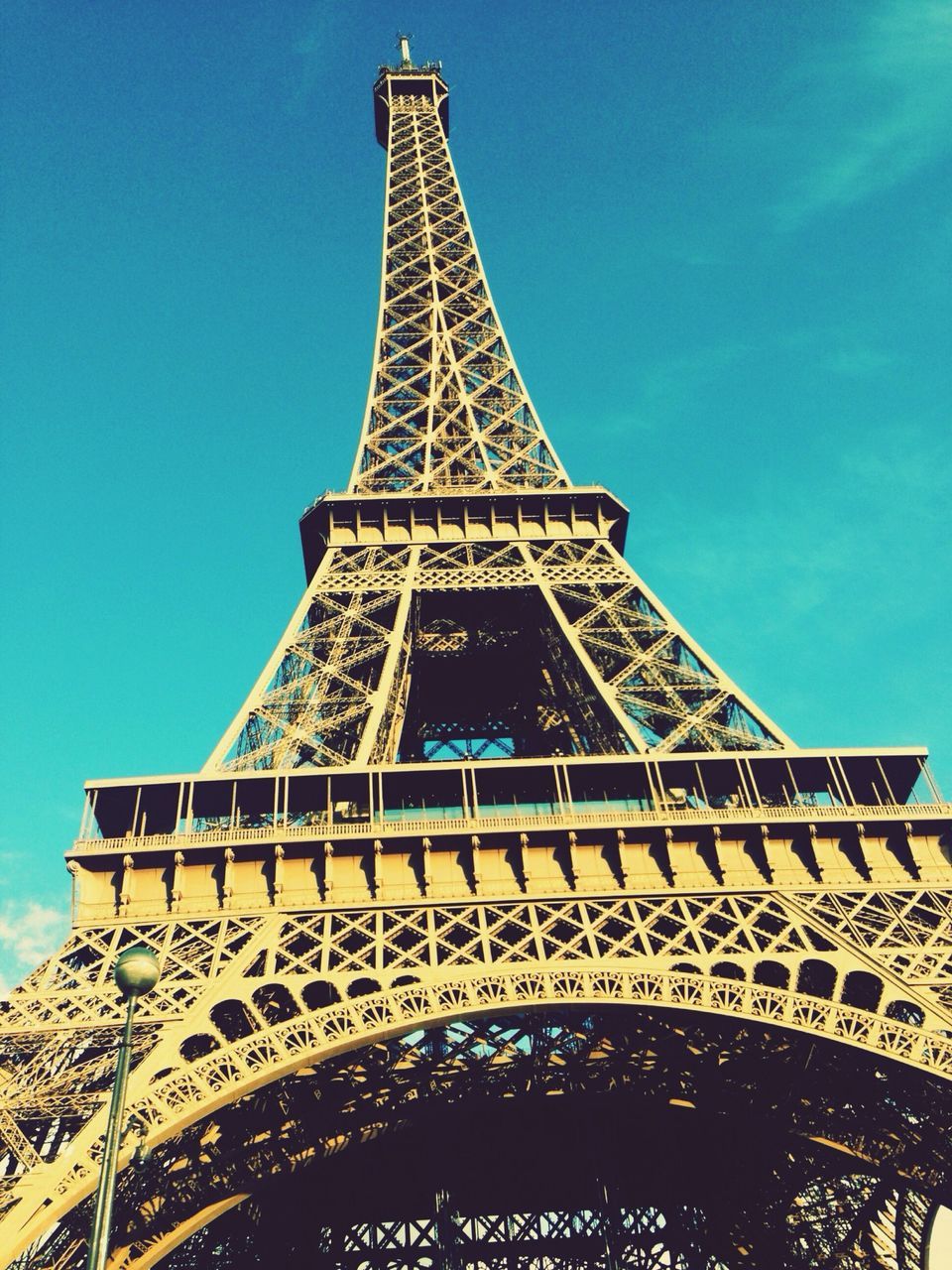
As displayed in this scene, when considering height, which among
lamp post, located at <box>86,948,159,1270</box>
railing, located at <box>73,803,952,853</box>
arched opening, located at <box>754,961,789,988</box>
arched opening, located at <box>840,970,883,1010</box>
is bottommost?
lamp post, located at <box>86,948,159,1270</box>

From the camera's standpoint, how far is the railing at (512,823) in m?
22.0

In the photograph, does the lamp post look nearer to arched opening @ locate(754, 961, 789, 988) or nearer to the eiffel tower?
the eiffel tower

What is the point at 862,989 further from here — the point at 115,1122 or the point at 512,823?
the point at 115,1122

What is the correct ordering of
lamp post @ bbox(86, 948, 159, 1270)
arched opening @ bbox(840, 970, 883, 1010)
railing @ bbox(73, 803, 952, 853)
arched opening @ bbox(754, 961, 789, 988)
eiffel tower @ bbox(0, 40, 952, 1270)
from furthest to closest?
railing @ bbox(73, 803, 952, 853), arched opening @ bbox(754, 961, 789, 988), arched opening @ bbox(840, 970, 883, 1010), eiffel tower @ bbox(0, 40, 952, 1270), lamp post @ bbox(86, 948, 159, 1270)

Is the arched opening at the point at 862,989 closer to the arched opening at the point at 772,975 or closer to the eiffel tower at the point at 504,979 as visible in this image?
the eiffel tower at the point at 504,979

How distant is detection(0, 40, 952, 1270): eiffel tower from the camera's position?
18.7 metres

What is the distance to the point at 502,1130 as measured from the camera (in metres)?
28.8

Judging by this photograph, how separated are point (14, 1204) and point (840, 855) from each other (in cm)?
1632

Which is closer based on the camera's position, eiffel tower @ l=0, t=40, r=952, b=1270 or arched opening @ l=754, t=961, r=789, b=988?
eiffel tower @ l=0, t=40, r=952, b=1270

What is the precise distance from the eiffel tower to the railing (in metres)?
0.07

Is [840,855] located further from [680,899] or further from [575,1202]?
[575,1202]

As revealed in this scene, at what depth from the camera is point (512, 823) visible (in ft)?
74.2

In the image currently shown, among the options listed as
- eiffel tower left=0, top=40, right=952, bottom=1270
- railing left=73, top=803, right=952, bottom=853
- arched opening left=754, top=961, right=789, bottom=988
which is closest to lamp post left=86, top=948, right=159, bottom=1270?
eiffel tower left=0, top=40, right=952, bottom=1270

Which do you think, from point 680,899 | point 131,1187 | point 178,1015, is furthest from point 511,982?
point 131,1187
